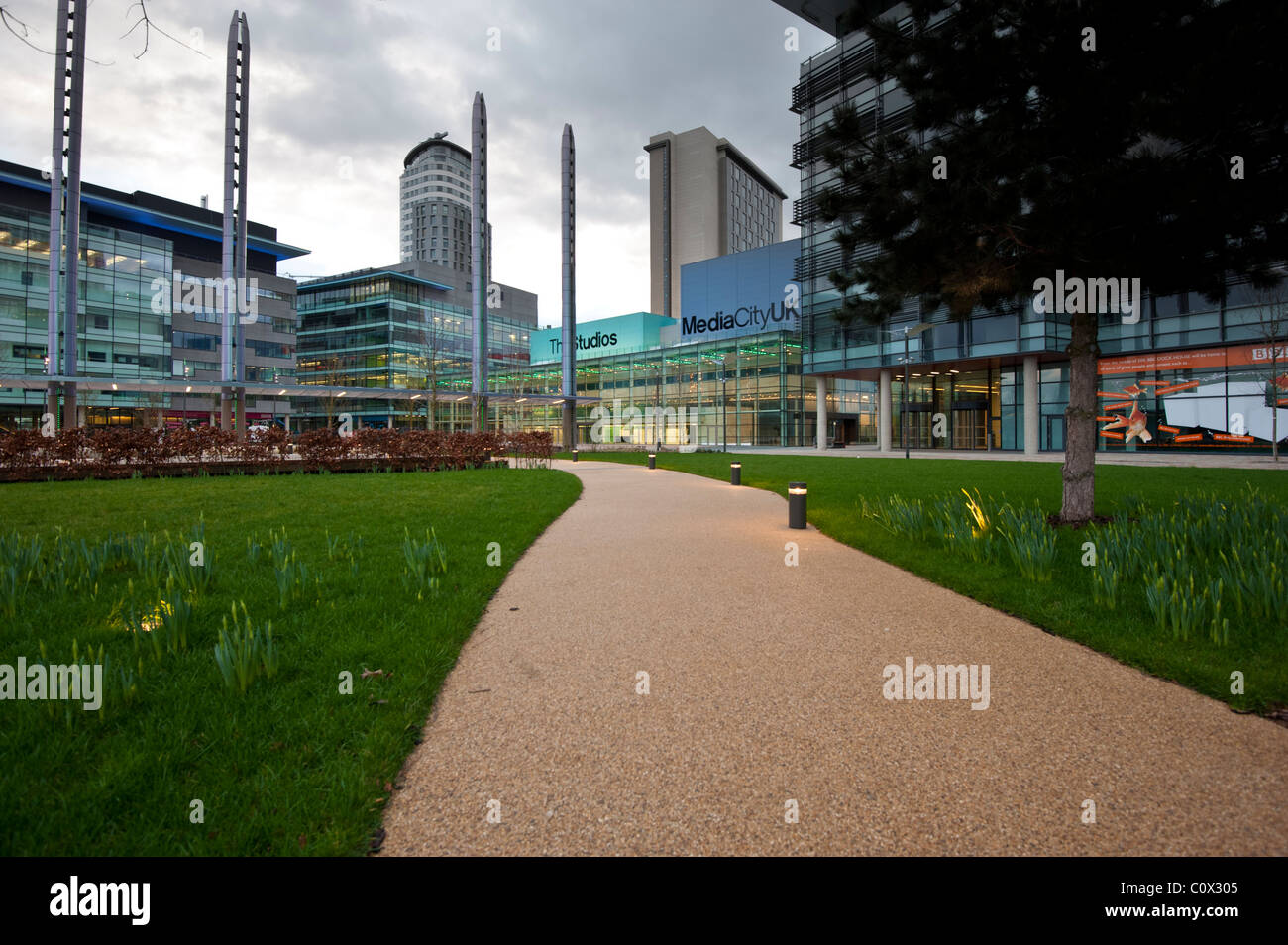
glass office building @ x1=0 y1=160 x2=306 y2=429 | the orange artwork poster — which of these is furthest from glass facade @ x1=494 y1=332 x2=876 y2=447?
glass office building @ x1=0 y1=160 x2=306 y2=429

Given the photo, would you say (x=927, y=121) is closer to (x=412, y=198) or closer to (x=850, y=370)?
(x=850, y=370)

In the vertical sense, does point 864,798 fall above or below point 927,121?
below

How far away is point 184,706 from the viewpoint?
141 inches

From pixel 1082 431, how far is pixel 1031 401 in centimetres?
3167

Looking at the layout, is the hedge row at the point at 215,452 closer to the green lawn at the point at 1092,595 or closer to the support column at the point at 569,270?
the green lawn at the point at 1092,595

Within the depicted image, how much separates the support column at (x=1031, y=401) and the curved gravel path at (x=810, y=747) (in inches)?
1438

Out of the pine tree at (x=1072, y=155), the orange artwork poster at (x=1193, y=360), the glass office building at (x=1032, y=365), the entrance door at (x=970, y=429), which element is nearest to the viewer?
the pine tree at (x=1072, y=155)

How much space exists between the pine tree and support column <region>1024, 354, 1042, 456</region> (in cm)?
3045

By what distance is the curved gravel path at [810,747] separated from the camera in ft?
8.56

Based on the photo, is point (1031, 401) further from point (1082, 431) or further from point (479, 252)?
point (479, 252)

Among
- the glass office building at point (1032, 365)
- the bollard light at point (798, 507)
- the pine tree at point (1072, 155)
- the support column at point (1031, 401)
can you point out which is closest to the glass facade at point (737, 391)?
the glass office building at point (1032, 365)

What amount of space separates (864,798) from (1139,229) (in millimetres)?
9451
